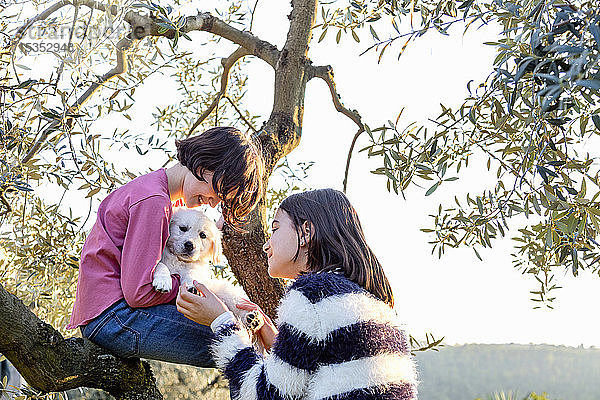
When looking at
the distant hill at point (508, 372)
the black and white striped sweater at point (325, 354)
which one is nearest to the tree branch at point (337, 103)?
the black and white striped sweater at point (325, 354)

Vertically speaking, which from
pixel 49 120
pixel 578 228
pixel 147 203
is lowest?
pixel 578 228

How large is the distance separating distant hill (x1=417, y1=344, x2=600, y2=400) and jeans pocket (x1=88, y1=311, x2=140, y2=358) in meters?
7.77

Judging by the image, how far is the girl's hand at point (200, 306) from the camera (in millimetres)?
2705

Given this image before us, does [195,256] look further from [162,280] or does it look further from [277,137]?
[277,137]

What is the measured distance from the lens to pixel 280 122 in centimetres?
455

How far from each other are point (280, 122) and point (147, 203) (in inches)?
73.4

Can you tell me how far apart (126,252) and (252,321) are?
0.61 m

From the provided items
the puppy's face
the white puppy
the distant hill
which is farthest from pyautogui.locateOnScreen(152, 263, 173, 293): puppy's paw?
the distant hill

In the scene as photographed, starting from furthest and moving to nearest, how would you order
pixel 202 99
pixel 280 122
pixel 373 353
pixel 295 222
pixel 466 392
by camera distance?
1. pixel 466 392
2. pixel 202 99
3. pixel 280 122
4. pixel 295 222
5. pixel 373 353

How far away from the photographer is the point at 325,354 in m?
2.42

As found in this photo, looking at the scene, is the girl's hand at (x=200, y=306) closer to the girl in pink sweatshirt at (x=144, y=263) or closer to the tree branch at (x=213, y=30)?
the girl in pink sweatshirt at (x=144, y=263)

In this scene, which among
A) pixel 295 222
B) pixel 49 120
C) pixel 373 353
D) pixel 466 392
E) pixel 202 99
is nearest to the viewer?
pixel 373 353

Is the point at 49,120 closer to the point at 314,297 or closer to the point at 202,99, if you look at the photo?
the point at 314,297

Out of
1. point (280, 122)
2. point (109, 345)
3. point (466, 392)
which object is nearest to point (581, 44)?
point (109, 345)
